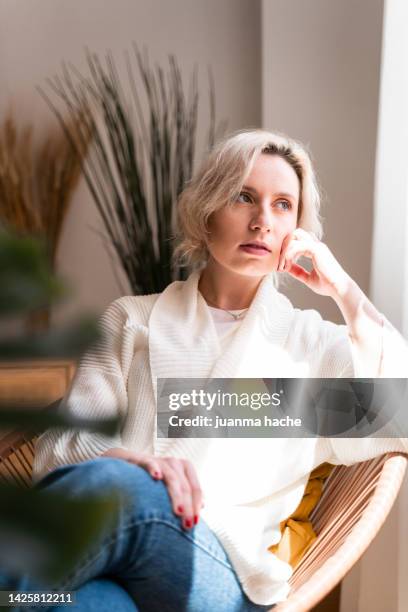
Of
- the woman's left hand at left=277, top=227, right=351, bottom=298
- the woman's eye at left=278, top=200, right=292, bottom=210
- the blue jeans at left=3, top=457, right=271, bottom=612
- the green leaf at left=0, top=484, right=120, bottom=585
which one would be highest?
the green leaf at left=0, top=484, right=120, bottom=585

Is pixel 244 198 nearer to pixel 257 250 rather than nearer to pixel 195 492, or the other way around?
pixel 257 250

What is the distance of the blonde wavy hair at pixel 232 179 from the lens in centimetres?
129

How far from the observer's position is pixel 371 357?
3.95ft

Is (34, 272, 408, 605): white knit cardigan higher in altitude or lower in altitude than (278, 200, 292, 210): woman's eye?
lower

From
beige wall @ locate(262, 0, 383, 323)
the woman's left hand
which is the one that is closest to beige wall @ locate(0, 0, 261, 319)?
beige wall @ locate(262, 0, 383, 323)

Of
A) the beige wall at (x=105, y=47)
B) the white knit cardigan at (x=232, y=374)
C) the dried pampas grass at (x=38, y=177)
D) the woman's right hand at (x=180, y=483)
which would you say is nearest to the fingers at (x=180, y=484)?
the woman's right hand at (x=180, y=483)

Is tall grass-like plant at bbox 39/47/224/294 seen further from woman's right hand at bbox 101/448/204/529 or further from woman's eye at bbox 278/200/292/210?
woman's right hand at bbox 101/448/204/529

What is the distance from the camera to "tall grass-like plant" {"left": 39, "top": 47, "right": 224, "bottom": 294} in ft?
7.38

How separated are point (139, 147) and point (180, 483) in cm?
165

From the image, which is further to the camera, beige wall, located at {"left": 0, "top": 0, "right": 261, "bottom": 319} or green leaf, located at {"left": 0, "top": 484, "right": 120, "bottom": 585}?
beige wall, located at {"left": 0, "top": 0, "right": 261, "bottom": 319}

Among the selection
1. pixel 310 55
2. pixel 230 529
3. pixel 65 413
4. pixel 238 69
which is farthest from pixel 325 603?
pixel 65 413

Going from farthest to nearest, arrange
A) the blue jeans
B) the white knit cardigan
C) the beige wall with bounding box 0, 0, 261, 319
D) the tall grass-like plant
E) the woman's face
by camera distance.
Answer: the beige wall with bounding box 0, 0, 261, 319 < the tall grass-like plant < the woman's face < the white knit cardigan < the blue jeans

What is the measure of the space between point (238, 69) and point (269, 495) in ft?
5.06

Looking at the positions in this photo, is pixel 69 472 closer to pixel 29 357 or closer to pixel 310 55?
pixel 29 357
